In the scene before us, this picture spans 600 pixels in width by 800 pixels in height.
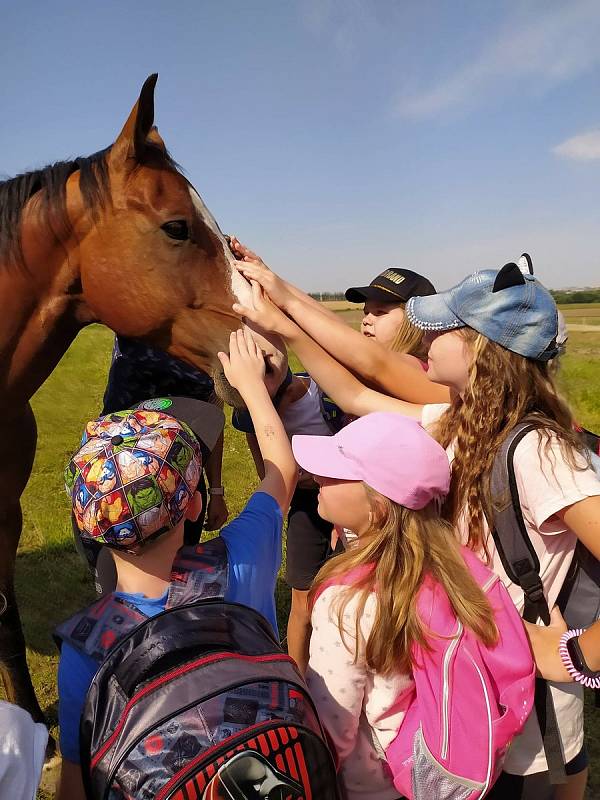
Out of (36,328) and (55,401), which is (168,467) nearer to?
(36,328)

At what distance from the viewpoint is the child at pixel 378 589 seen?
1.36 m

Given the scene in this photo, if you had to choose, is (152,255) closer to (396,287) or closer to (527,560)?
(396,287)

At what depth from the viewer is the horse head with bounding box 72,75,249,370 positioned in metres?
2.53

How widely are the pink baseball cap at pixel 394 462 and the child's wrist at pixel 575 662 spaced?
51 centimetres

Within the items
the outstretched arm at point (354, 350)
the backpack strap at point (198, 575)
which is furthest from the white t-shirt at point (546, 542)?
the backpack strap at point (198, 575)

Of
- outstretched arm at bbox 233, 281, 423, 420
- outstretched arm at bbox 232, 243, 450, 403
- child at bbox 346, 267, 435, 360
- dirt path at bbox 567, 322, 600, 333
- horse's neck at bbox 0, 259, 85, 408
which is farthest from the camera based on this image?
dirt path at bbox 567, 322, 600, 333

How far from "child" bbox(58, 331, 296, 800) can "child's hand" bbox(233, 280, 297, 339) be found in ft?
2.47

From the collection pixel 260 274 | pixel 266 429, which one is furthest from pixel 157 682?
pixel 260 274

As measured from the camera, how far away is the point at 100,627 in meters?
1.15

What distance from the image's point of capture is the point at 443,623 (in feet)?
4.42

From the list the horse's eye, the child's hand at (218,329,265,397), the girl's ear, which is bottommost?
the child's hand at (218,329,265,397)

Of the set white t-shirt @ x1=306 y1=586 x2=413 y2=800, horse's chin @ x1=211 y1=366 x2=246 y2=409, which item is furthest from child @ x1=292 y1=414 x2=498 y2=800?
horse's chin @ x1=211 y1=366 x2=246 y2=409

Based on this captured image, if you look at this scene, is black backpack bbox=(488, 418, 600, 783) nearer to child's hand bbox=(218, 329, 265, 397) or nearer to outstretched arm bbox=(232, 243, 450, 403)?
outstretched arm bbox=(232, 243, 450, 403)

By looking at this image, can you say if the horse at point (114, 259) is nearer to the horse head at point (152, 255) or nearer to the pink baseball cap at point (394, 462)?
the horse head at point (152, 255)
